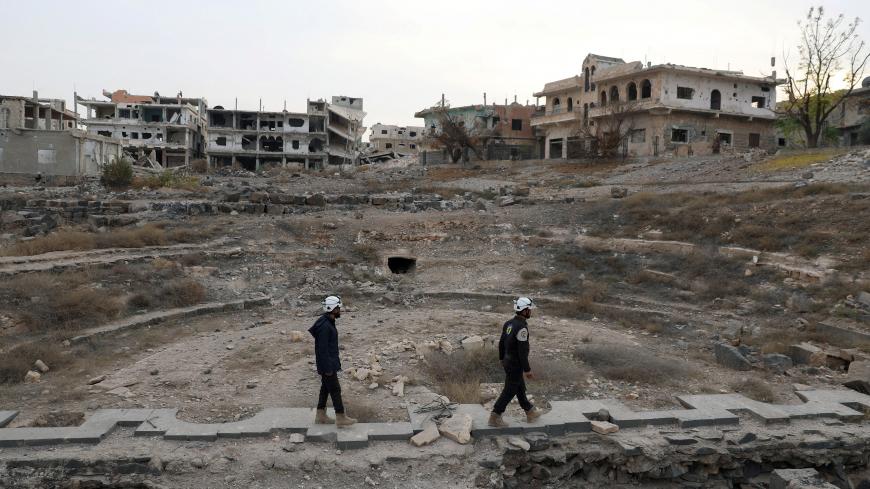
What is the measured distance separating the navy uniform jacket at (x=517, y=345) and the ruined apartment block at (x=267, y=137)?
54.9m

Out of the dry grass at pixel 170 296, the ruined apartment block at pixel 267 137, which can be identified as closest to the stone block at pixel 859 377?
the dry grass at pixel 170 296

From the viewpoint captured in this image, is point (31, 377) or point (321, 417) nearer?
point (321, 417)

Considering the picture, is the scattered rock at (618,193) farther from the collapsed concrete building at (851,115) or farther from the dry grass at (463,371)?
the collapsed concrete building at (851,115)

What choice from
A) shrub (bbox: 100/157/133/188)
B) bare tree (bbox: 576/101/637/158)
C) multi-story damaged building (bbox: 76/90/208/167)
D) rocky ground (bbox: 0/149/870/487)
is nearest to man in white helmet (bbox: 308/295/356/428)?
rocky ground (bbox: 0/149/870/487)

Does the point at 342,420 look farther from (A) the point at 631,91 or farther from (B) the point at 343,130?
(B) the point at 343,130

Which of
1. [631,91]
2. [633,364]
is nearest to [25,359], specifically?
[633,364]

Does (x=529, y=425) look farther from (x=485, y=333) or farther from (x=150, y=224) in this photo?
(x=150, y=224)

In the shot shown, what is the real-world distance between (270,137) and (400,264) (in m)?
46.2

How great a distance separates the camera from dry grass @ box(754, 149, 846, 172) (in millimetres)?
24125

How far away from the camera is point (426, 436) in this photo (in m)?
6.25

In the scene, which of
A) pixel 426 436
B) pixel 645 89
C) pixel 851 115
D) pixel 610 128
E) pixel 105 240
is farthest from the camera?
pixel 851 115

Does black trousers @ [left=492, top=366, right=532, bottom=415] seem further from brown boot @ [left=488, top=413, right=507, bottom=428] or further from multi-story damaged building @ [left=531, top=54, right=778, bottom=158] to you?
multi-story damaged building @ [left=531, top=54, right=778, bottom=158]

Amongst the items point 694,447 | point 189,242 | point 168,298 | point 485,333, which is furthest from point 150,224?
point 694,447

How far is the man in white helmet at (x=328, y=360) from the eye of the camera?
20.6ft
